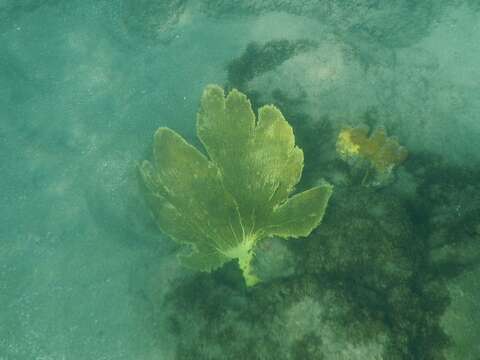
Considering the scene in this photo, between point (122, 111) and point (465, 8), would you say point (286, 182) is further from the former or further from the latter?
point (465, 8)

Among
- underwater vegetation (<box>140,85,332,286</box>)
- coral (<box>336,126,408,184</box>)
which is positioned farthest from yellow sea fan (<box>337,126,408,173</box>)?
underwater vegetation (<box>140,85,332,286</box>)

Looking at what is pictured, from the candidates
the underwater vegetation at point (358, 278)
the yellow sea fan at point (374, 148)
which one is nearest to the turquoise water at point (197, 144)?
the underwater vegetation at point (358, 278)

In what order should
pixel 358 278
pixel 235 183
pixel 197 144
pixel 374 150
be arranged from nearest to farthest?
pixel 358 278
pixel 235 183
pixel 374 150
pixel 197 144

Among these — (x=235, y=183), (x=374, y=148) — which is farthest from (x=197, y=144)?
(x=374, y=148)

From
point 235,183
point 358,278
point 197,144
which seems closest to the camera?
point 358,278

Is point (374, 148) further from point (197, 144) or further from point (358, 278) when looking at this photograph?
point (197, 144)
